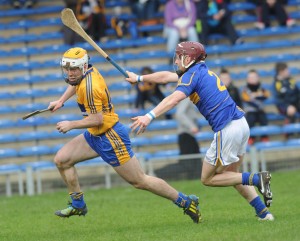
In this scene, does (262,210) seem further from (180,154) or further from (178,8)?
(178,8)

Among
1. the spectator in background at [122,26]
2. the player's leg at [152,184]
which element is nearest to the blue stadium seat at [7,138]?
the spectator in background at [122,26]

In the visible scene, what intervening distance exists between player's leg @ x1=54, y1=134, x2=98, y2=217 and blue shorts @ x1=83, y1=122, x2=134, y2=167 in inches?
7.0

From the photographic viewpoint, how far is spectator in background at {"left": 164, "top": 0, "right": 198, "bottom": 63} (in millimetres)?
18594

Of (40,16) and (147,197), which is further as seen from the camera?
(40,16)

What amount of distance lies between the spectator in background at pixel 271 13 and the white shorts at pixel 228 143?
1053cm

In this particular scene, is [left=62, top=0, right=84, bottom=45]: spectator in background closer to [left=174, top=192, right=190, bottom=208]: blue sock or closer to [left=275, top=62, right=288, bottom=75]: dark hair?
[left=275, top=62, right=288, bottom=75]: dark hair

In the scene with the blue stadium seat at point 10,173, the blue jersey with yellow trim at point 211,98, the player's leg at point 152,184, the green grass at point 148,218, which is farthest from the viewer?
the blue stadium seat at point 10,173

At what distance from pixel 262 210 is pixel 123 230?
152 cm

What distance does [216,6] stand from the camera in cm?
1920

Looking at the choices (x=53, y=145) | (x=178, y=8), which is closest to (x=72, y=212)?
(x=53, y=145)

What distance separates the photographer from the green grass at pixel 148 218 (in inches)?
349

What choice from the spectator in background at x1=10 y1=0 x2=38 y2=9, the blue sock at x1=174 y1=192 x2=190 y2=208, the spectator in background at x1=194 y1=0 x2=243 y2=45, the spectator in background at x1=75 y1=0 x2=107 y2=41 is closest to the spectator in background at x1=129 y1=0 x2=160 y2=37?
the spectator in background at x1=75 y1=0 x2=107 y2=41

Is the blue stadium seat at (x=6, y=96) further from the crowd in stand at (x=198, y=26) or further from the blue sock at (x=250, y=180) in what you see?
the blue sock at (x=250, y=180)

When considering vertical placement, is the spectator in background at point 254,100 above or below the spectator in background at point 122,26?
below
